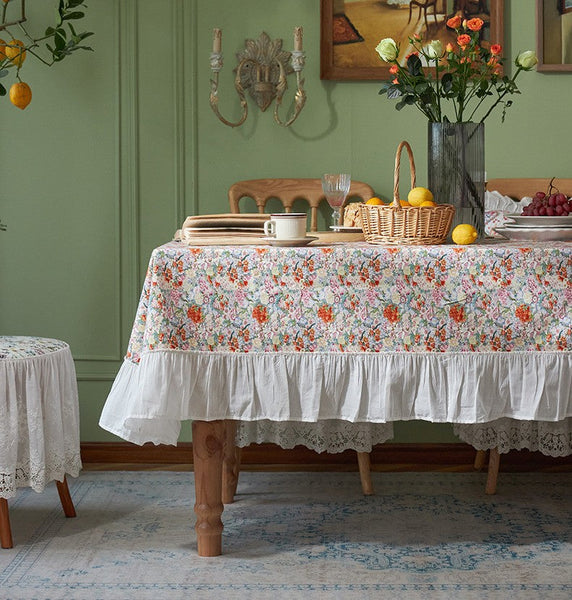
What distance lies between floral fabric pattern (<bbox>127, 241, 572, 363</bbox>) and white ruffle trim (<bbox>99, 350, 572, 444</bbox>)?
30 mm

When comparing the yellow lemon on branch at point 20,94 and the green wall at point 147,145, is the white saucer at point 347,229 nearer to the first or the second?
→ the green wall at point 147,145

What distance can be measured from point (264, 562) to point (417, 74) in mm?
1356

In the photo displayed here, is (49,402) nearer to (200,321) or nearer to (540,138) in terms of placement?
(200,321)

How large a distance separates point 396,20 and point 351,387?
164cm

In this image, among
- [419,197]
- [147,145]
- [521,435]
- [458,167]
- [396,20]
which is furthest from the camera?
[147,145]

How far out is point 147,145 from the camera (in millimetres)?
3406

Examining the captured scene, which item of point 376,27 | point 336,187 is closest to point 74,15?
point 376,27

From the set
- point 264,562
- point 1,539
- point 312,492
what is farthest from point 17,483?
point 312,492

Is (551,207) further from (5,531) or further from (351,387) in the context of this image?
(5,531)

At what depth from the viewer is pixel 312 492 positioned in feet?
10.2

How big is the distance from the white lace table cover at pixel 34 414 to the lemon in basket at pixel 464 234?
47.6 inches

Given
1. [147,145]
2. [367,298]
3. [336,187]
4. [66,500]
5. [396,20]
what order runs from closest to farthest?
[367,298]
[336,187]
[66,500]
[396,20]
[147,145]

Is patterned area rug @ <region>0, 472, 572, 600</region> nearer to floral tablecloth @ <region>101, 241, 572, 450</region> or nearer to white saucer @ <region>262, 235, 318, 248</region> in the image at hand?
floral tablecloth @ <region>101, 241, 572, 450</region>

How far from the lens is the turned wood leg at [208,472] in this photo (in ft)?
7.69
